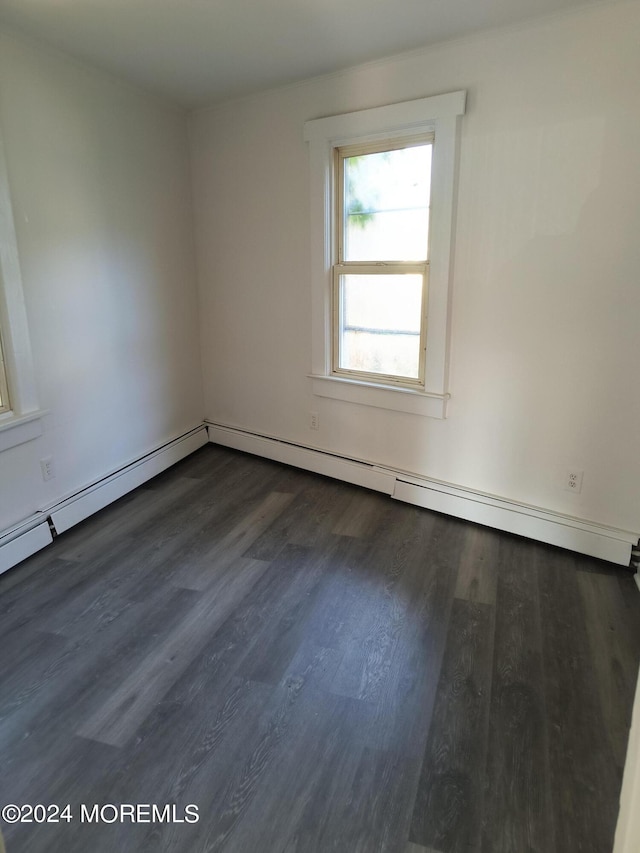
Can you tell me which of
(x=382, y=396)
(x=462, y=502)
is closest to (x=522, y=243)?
(x=382, y=396)

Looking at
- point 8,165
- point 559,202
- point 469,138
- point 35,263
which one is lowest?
point 35,263

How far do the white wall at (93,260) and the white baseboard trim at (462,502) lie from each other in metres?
0.86

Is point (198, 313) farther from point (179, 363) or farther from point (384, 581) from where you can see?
point (384, 581)

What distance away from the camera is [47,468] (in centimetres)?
274

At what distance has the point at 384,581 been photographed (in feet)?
7.96

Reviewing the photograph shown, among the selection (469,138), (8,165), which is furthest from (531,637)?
(8,165)

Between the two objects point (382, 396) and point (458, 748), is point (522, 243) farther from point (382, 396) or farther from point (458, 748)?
point (458, 748)

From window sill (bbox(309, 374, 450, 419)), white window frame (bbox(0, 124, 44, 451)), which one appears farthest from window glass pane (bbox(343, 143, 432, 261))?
white window frame (bbox(0, 124, 44, 451))

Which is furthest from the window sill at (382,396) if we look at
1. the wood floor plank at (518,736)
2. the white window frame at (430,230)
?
the wood floor plank at (518,736)

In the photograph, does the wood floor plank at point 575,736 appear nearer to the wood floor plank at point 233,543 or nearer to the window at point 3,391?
the wood floor plank at point 233,543

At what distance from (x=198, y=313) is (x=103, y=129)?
1.30 metres

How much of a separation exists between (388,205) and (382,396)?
1.08m

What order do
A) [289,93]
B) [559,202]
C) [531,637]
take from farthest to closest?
[289,93] → [559,202] → [531,637]

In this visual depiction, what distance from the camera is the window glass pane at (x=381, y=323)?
293 cm
